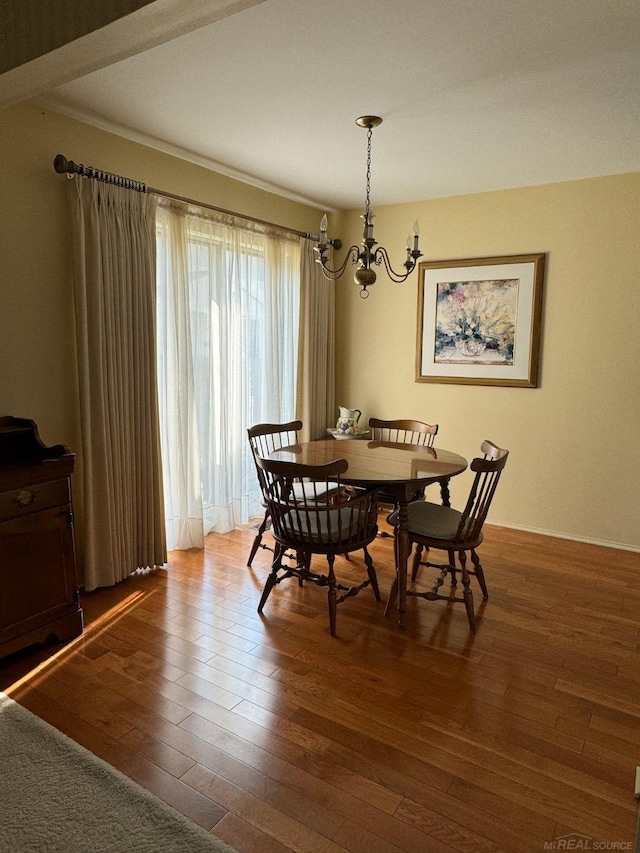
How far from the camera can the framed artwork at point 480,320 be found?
14.1 feet

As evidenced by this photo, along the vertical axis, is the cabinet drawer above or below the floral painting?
below

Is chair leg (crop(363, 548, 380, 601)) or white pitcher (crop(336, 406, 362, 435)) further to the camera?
white pitcher (crop(336, 406, 362, 435))

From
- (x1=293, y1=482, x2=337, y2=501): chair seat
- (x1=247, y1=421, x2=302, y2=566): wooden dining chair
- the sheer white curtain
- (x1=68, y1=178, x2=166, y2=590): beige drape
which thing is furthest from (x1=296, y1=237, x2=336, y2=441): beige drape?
(x1=68, y1=178, x2=166, y2=590): beige drape

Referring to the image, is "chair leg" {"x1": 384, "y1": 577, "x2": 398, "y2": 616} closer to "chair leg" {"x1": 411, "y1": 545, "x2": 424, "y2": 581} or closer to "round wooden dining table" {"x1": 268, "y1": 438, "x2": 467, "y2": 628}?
"round wooden dining table" {"x1": 268, "y1": 438, "x2": 467, "y2": 628}

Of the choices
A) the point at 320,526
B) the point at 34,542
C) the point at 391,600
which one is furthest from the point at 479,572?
the point at 34,542

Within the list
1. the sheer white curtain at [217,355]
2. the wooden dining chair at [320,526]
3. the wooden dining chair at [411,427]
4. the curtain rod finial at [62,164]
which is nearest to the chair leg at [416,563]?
the wooden dining chair at [320,526]

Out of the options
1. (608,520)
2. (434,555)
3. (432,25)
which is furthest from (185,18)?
(608,520)

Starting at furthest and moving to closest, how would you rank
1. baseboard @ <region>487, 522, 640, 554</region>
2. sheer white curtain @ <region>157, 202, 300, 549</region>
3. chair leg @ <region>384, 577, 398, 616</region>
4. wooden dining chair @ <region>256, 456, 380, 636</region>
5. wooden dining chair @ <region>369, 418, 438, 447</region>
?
1. baseboard @ <region>487, 522, 640, 554</region>
2. wooden dining chair @ <region>369, 418, 438, 447</region>
3. sheer white curtain @ <region>157, 202, 300, 549</region>
4. chair leg @ <region>384, 577, 398, 616</region>
5. wooden dining chair @ <region>256, 456, 380, 636</region>

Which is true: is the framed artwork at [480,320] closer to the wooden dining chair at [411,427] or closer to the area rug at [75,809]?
the wooden dining chair at [411,427]

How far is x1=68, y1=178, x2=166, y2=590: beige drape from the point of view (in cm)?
304

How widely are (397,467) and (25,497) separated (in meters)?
1.86

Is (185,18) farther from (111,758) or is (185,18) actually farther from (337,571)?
(337,571)

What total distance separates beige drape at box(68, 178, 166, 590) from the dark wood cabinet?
412mm

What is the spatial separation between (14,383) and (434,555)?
2.85m
